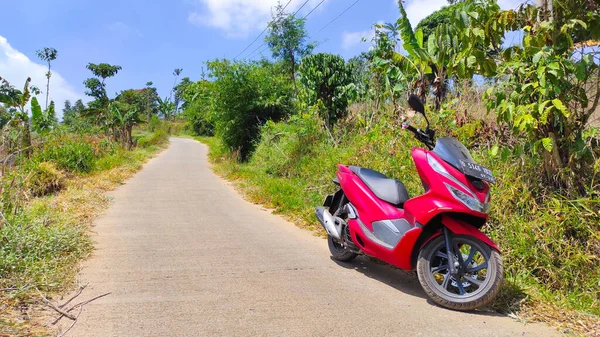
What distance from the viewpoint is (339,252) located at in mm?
4648

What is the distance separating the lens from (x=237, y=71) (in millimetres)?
15227

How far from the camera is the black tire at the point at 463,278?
10.6 feet

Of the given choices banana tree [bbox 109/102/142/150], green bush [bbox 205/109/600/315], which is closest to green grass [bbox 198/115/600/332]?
green bush [bbox 205/109/600/315]

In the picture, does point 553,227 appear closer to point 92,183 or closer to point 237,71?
point 92,183

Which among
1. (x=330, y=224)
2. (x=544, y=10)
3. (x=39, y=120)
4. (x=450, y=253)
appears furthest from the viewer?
(x=39, y=120)

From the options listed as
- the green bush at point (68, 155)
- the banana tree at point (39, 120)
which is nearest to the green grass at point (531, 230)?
the green bush at point (68, 155)

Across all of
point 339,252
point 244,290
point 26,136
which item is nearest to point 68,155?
point 26,136

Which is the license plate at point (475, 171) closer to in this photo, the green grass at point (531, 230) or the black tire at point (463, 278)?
the black tire at point (463, 278)

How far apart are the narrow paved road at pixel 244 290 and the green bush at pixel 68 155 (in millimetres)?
6227

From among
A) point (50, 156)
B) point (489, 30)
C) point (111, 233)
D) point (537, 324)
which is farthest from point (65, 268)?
point (50, 156)

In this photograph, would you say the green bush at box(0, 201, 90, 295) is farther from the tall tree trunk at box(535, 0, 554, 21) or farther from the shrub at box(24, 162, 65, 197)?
the tall tree trunk at box(535, 0, 554, 21)

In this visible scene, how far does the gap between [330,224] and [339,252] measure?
0.37m

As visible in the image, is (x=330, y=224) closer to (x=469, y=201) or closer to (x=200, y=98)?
(x=469, y=201)

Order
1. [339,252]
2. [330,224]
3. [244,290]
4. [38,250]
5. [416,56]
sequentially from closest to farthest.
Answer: [244,290] → [38,250] → [330,224] → [339,252] → [416,56]
